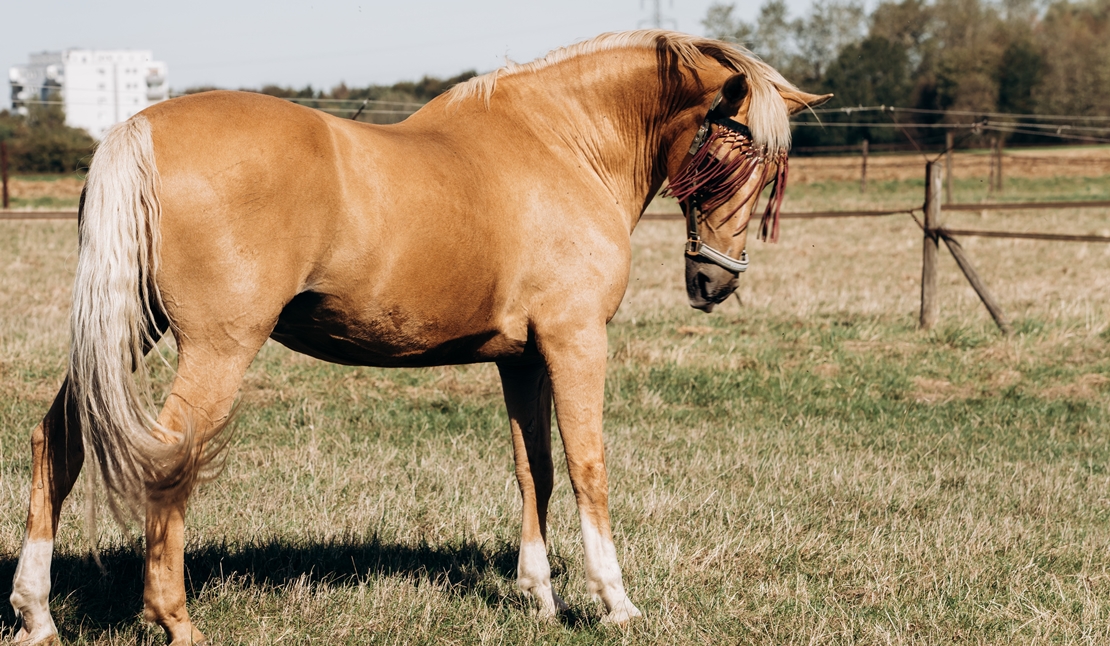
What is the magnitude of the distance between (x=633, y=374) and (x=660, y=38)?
4328 millimetres

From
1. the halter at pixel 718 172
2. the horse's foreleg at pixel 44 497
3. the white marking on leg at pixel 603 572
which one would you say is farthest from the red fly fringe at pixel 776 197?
the horse's foreleg at pixel 44 497

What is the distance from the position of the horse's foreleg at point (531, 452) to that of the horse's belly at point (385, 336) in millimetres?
439

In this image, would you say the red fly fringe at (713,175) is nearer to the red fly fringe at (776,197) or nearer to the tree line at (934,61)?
the red fly fringe at (776,197)

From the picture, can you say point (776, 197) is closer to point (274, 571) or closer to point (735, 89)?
point (735, 89)

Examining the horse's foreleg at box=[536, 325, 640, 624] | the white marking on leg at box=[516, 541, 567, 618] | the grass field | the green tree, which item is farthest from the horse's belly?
the green tree

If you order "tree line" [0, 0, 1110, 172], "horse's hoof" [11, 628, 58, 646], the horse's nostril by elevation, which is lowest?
"horse's hoof" [11, 628, 58, 646]

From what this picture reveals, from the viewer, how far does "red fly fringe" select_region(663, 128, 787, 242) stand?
3.70 metres

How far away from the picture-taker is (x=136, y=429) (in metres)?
2.66

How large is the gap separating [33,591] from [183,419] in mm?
891

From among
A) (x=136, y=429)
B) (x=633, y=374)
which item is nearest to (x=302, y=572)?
(x=136, y=429)

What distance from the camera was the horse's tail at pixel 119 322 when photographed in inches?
103

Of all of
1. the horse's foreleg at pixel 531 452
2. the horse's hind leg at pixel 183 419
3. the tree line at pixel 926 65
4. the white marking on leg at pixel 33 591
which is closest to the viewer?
the horse's hind leg at pixel 183 419

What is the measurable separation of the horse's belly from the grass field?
601 millimetres

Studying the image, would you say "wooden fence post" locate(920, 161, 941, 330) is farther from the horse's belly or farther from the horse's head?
the horse's belly
